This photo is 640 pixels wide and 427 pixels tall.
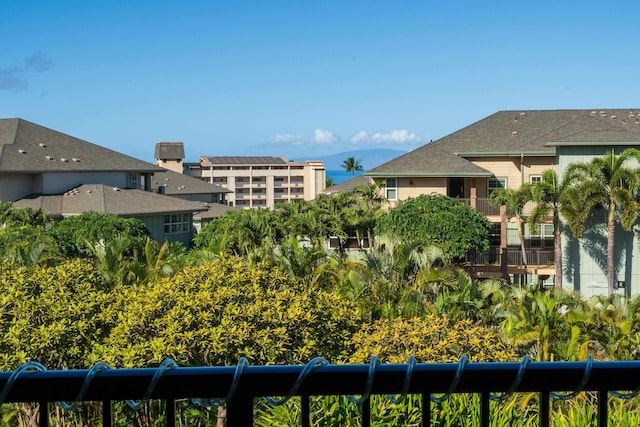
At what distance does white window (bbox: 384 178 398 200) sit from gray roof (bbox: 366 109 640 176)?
0.87 metres

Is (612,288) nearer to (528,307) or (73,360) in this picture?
(528,307)

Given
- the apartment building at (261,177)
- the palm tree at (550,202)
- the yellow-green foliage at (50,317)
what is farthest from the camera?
the apartment building at (261,177)

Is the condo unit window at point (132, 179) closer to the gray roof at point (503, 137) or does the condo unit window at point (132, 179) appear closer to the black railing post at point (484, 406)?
the gray roof at point (503, 137)

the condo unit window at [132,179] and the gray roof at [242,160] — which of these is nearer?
the condo unit window at [132,179]

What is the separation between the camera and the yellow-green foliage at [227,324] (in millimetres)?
13742

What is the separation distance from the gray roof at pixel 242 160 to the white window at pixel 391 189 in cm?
7740

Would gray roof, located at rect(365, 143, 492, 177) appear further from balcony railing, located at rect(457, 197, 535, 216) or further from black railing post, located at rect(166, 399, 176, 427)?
black railing post, located at rect(166, 399, 176, 427)

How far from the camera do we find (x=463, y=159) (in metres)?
45.8

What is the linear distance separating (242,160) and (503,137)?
8013 centimetres

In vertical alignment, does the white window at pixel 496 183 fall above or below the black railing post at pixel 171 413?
above

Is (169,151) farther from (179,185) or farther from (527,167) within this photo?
(527,167)

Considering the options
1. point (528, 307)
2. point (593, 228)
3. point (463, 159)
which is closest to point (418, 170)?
point (463, 159)

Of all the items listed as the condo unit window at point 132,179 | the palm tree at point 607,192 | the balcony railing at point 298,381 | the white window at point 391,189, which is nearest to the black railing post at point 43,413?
the balcony railing at point 298,381

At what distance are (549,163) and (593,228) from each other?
1187 cm
